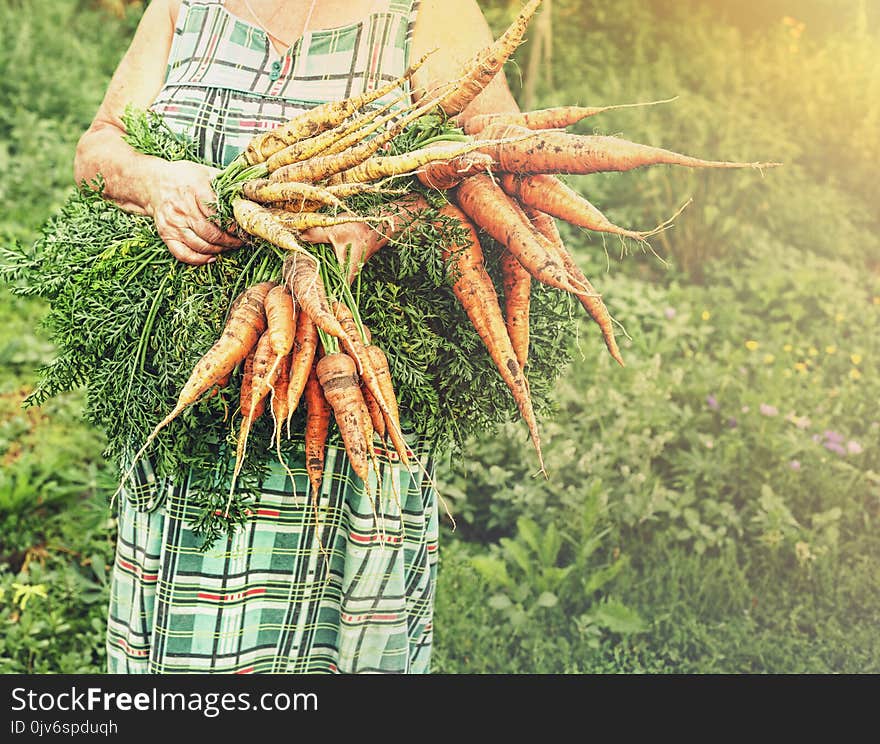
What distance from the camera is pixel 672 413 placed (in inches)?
108

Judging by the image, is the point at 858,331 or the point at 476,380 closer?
the point at 476,380

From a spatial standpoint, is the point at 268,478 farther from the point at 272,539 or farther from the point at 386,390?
the point at 386,390

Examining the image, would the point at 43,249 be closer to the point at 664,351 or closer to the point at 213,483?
the point at 213,483

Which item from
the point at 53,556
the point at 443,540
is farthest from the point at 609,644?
the point at 53,556

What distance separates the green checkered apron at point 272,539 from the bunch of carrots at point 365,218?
11cm

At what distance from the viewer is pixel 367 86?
4.45 ft

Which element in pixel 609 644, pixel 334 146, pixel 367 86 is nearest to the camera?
pixel 334 146

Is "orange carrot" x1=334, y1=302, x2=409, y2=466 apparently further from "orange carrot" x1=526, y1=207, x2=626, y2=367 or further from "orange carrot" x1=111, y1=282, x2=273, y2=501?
"orange carrot" x1=526, y1=207, x2=626, y2=367

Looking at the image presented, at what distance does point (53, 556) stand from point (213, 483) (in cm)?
124

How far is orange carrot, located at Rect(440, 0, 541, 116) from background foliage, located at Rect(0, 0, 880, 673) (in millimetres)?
507

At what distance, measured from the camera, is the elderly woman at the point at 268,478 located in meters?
1.36
